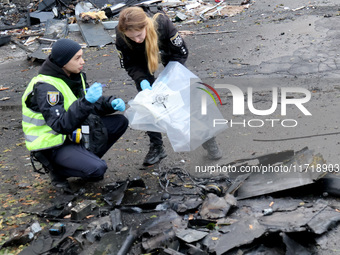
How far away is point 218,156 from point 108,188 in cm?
131

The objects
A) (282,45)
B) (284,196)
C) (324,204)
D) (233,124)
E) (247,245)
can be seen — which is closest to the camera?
(247,245)

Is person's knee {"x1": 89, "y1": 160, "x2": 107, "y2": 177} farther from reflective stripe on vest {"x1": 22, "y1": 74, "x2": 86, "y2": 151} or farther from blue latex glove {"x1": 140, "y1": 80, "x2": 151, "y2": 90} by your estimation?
blue latex glove {"x1": 140, "y1": 80, "x2": 151, "y2": 90}

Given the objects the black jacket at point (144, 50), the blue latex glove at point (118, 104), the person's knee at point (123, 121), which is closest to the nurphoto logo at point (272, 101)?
the black jacket at point (144, 50)

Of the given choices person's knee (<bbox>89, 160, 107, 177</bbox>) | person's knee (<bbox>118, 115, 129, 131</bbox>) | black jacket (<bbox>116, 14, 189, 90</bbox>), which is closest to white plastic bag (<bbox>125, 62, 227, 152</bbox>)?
black jacket (<bbox>116, 14, 189, 90</bbox>)

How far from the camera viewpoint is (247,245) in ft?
11.1

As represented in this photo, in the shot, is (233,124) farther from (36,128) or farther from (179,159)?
(36,128)

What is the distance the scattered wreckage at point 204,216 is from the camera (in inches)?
135

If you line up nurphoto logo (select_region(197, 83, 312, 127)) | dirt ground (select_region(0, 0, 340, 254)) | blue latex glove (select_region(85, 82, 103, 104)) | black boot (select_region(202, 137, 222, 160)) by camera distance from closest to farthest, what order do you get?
1. blue latex glove (select_region(85, 82, 103, 104))
2. dirt ground (select_region(0, 0, 340, 254))
3. black boot (select_region(202, 137, 222, 160))
4. nurphoto logo (select_region(197, 83, 312, 127))

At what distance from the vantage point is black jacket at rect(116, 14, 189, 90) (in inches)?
187

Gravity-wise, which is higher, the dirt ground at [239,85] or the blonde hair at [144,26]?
the blonde hair at [144,26]

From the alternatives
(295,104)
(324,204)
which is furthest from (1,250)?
(295,104)

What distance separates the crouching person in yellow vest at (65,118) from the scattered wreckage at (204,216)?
335 millimetres

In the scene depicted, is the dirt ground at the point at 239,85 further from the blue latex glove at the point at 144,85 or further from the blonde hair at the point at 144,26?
the blonde hair at the point at 144,26

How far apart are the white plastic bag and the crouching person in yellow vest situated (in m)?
0.26
